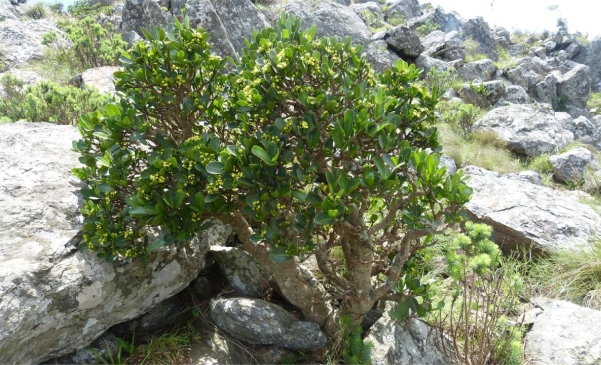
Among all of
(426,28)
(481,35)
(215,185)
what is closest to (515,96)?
(426,28)

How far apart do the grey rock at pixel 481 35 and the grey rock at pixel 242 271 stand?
18.4 m

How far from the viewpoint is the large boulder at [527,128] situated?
7766 millimetres

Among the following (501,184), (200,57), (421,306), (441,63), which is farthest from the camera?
(441,63)

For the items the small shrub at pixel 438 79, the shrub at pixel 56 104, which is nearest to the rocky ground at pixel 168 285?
the shrub at pixel 56 104

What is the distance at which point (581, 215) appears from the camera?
4.16m

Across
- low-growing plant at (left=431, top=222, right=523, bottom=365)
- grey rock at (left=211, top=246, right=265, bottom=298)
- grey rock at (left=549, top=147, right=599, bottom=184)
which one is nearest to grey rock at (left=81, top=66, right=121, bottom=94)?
grey rock at (left=211, top=246, right=265, bottom=298)

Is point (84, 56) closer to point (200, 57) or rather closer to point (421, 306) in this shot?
point (200, 57)

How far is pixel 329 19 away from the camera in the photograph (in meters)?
11.2

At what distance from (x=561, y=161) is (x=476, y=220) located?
4.00 meters

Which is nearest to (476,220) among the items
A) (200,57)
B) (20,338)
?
(200,57)

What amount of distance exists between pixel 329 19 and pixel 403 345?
1042 cm

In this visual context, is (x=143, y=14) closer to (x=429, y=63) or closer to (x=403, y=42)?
(x=403, y=42)

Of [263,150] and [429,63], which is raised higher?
[263,150]

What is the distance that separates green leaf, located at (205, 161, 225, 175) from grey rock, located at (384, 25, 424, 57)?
40.9 feet
